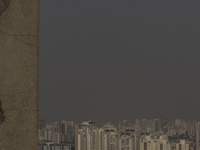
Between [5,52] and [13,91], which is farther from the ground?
[5,52]

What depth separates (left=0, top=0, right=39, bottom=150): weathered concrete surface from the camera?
2.10 m

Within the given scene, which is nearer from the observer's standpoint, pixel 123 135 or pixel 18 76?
pixel 18 76

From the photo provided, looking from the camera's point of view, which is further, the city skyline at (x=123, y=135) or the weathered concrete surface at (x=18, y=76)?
the city skyline at (x=123, y=135)

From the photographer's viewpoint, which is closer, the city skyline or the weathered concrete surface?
the weathered concrete surface

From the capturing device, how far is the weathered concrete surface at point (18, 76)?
2.10 m

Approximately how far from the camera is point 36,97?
84.0 inches

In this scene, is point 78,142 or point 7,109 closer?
point 7,109

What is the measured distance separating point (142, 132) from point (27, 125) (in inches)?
2532

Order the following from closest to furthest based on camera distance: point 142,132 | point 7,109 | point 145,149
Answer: point 7,109
point 145,149
point 142,132

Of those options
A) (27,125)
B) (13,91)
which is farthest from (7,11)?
(27,125)

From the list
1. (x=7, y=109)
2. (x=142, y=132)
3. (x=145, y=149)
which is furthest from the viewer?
(x=142, y=132)

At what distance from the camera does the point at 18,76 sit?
2137 millimetres

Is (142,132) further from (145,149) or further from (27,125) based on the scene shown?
(27,125)

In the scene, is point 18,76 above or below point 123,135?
below
